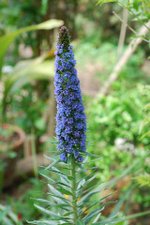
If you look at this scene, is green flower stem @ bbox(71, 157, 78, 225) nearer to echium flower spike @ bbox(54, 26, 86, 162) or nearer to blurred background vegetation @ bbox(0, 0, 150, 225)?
echium flower spike @ bbox(54, 26, 86, 162)

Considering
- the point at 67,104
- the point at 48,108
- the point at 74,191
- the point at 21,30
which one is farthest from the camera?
the point at 48,108

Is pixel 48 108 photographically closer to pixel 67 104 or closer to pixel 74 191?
pixel 74 191

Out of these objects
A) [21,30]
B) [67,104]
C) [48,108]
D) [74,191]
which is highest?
[21,30]

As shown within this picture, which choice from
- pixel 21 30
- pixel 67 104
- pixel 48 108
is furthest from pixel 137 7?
pixel 48 108

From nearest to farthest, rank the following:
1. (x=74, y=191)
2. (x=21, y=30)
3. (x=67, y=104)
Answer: (x=67, y=104) → (x=74, y=191) → (x=21, y=30)

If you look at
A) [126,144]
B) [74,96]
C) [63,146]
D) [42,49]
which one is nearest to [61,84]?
[74,96]

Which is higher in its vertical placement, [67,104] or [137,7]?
[137,7]
